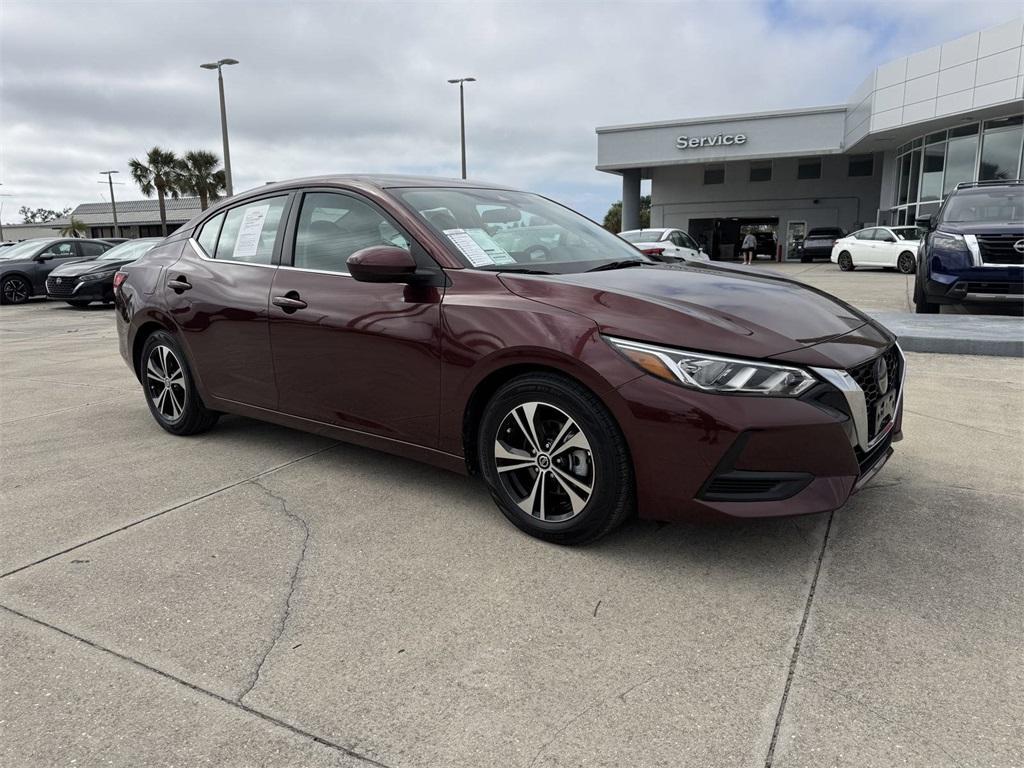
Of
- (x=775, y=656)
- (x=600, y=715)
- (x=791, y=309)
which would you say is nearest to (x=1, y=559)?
(x=600, y=715)

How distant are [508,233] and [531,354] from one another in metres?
0.98

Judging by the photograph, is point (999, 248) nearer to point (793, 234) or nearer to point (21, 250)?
point (21, 250)

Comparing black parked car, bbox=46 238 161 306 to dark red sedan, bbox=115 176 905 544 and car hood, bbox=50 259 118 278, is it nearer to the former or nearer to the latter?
Result: car hood, bbox=50 259 118 278

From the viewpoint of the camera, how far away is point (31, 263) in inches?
679

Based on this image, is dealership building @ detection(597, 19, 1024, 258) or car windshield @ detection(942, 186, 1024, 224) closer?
car windshield @ detection(942, 186, 1024, 224)

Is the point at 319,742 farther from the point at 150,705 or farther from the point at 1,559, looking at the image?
the point at 1,559

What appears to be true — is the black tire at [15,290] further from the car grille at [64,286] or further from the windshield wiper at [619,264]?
the windshield wiper at [619,264]

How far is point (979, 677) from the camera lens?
2164mm

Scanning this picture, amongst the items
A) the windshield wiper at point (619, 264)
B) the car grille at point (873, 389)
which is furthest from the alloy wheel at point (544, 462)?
the car grille at point (873, 389)

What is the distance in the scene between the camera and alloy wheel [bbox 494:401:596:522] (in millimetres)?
2887

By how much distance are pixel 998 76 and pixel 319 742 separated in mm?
26110

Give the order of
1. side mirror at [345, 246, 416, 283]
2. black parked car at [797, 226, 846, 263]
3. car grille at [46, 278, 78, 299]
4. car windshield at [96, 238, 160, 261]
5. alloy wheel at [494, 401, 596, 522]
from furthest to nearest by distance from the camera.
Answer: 1. black parked car at [797, 226, 846, 263]
2. car windshield at [96, 238, 160, 261]
3. car grille at [46, 278, 78, 299]
4. side mirror at [345, 246, 416, 283]
5. alloy wheel at [494, 401, 596, 522]

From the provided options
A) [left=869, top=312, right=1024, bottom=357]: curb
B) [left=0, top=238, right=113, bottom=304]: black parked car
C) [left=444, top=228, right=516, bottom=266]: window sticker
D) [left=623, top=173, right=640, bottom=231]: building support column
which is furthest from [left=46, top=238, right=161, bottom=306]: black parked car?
[left=623, top=173, right=640, bottom=231]: building support column

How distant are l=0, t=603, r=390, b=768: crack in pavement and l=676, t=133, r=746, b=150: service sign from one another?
36978mm
